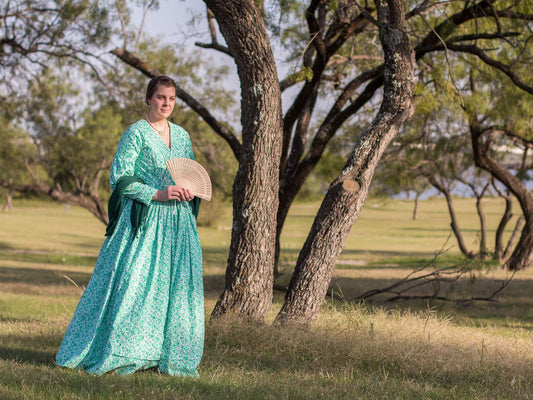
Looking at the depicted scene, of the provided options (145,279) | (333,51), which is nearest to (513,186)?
(333,51)

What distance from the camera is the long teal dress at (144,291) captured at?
4.38 m

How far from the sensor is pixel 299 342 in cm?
523

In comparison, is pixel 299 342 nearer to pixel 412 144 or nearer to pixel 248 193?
pixel 248 193

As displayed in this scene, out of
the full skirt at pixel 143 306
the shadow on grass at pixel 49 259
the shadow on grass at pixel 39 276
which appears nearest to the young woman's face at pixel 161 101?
the full skirt at pixel 143 306

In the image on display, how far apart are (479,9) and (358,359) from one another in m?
6.21

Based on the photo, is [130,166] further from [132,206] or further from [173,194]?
[173,194]

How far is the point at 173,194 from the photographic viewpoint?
4520mm

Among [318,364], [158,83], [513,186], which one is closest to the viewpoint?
[158,83]

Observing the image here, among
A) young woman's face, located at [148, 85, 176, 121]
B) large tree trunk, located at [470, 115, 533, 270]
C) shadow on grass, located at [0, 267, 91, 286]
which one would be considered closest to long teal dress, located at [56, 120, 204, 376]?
young woman's face, located at [148, 85, 176, 121]

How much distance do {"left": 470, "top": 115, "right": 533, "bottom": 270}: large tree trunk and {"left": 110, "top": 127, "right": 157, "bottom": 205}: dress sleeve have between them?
10823 millimetres

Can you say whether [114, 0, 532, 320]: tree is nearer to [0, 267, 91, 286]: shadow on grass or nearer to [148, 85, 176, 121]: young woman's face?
[148, 85, 176, 121]: young woman's face

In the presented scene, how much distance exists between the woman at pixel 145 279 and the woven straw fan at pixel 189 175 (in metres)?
0.09

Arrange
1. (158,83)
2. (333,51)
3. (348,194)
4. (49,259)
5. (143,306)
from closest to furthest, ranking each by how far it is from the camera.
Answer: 1. (143,306)
2. (158,83)
3. (348,194)
4. (333,51)
5. (49,259)

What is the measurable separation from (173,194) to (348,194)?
1970 millimetres
